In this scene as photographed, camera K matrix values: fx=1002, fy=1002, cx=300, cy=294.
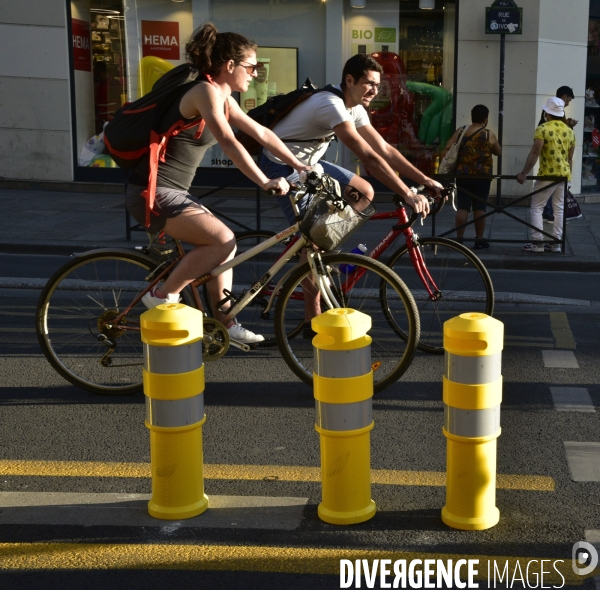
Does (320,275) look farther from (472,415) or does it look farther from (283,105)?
(472,415)

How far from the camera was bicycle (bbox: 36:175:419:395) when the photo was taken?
5.15 metres

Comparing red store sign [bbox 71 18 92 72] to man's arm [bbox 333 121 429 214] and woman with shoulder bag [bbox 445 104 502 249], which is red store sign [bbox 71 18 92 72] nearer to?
woman with shoulder bag [bbox 445 104 502 249]

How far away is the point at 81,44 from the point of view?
1596 centimetres

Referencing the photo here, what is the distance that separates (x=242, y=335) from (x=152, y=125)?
1203 mm

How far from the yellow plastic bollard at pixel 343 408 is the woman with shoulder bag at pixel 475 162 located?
758 cm

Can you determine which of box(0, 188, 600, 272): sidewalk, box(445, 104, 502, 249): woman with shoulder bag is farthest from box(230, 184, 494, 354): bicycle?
box(445, 104, 502, 249): woman with shoulder bag

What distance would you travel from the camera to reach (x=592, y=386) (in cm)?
567

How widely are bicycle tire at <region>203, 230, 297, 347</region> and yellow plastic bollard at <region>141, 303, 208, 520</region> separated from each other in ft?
5.47

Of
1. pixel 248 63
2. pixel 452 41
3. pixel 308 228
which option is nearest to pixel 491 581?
pixel 308 228

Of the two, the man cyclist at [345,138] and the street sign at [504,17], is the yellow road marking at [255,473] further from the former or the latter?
the street sign at [504,17]

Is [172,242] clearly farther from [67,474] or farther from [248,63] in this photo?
[67,474]

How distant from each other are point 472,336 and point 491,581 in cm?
A: 83

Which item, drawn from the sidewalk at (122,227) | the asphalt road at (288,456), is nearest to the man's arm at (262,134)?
the asphalt road at (288,456)

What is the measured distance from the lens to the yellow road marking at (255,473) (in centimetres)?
421
